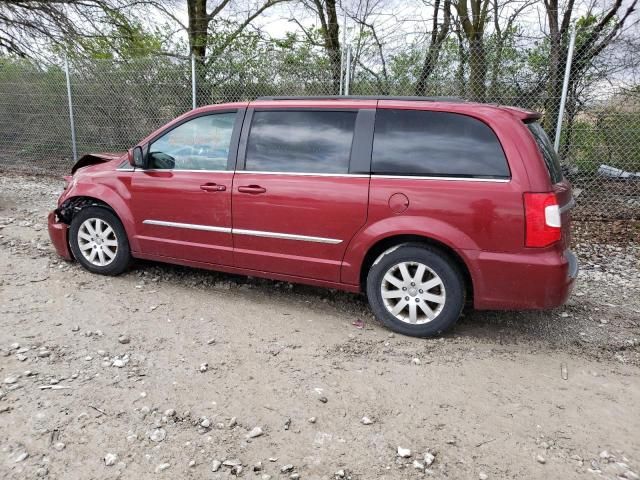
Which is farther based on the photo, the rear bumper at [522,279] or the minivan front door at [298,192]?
the minivan front door at [298,192]

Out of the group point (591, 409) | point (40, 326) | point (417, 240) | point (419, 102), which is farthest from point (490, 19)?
point (40, 326)

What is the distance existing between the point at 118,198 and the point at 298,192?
1.86 metres

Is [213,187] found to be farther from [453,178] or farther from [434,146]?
[453,178]

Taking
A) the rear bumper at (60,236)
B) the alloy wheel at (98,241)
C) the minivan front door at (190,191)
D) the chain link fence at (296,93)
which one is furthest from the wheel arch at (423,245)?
the chain link fence at (296,93)

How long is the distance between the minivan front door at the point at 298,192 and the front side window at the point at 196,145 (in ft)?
0.67

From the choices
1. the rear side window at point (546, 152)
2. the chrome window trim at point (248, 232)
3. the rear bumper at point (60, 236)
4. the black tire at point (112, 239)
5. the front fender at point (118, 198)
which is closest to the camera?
the rear side window at point (546, 152)

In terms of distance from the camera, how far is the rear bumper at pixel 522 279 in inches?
132

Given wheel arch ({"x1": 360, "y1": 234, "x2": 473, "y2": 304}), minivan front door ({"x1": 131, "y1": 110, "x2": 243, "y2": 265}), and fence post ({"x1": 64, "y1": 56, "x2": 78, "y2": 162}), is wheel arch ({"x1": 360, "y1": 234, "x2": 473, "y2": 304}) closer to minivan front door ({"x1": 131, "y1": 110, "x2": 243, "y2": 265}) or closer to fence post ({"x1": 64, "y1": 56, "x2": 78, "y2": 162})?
minivan front door ({"x1": 131, "y1": 110, "x2": 243, "y2": 265})

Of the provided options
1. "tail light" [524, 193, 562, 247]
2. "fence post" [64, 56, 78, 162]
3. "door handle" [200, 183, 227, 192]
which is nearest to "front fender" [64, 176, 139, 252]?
"door handle" [200, 183, 227, 192]

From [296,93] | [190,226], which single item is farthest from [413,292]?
[296,93]

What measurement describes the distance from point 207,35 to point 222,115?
342 inches

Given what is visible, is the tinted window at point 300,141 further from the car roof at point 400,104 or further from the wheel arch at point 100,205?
the wheel arch at point 100,205

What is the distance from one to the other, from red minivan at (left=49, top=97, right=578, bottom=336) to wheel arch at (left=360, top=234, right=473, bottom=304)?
10 mm

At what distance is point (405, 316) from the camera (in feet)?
12.5
